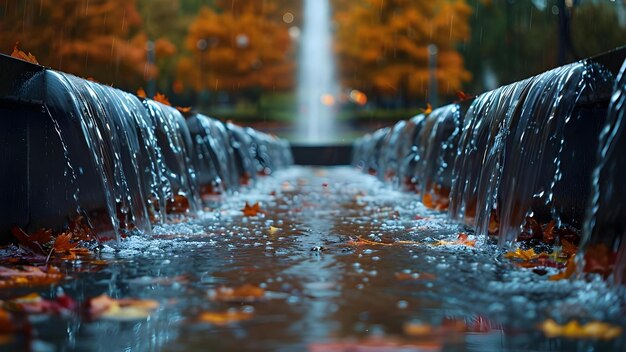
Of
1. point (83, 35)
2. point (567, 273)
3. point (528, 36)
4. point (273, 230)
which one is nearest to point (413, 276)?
point (567, 273)

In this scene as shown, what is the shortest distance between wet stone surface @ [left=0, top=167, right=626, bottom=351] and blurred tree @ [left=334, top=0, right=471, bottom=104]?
4218cm

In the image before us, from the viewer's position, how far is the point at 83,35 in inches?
1476

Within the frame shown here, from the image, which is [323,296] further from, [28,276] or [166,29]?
[166,29]

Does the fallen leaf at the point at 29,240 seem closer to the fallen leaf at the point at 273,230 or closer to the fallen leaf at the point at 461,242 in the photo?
the fallen leaf at the point at 273,230

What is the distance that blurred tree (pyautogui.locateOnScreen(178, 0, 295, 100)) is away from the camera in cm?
5159

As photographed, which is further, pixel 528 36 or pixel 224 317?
pixel 528 36

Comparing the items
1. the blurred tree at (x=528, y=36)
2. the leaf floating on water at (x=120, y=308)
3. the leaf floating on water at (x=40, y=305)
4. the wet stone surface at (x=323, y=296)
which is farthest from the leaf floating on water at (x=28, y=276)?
the blurred tree at (x=528, y=36)

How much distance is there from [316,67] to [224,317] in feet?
180

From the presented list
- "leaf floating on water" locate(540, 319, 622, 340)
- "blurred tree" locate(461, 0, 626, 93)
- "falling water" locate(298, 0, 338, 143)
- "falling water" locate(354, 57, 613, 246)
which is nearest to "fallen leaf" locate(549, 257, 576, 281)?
"leaf floating on water" locate(540, 319, 622, 340)

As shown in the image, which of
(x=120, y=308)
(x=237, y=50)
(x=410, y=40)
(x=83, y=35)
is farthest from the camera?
(x=237, y=50)

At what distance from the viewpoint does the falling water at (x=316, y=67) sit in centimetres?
5409

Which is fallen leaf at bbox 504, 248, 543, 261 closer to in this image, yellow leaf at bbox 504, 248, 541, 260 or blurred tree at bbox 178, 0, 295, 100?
yellow leaf at bbox 504, 248, 541, 260

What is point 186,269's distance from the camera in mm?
4047

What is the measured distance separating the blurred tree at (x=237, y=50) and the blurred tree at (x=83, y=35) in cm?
860
